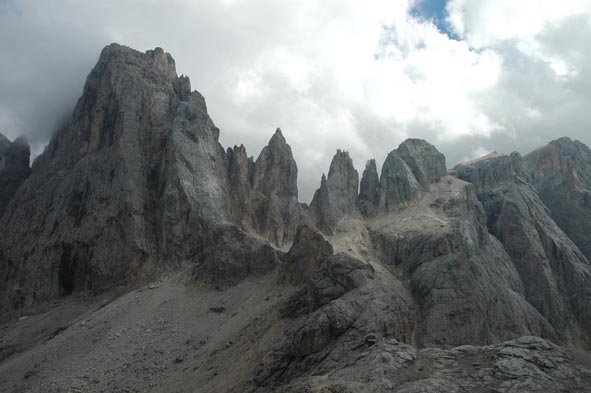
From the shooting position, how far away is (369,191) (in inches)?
4518

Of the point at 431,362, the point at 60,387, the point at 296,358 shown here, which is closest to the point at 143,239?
the point at 60,387

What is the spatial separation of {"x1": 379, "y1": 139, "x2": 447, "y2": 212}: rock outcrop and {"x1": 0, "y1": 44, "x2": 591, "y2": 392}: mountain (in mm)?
534

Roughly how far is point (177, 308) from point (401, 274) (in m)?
36.8

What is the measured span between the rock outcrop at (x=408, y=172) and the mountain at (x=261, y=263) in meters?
0.53

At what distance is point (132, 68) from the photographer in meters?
94.3

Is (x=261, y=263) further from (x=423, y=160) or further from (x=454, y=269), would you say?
(x=423, y=160)

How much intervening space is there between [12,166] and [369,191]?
272ft

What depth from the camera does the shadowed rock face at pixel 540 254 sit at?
313 feet

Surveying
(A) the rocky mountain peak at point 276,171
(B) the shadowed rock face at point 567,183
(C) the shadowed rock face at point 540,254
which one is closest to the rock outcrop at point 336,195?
(A) the rocky mountain peak at point 276,171

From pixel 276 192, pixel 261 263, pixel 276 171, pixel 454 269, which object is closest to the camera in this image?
pixel 454 269

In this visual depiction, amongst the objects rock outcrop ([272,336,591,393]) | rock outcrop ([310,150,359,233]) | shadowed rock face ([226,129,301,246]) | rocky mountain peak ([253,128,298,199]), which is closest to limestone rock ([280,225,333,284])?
rock outcrop ([272,336,591,393])

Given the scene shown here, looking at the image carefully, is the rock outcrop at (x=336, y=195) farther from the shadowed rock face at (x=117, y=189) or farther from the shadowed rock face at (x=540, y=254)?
the shadowed rock face at (x=540, y=254)

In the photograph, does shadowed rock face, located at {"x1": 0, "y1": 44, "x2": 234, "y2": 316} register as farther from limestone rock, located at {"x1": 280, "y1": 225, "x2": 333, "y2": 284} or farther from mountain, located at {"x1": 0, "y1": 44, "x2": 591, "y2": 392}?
limestone rock, located at {"x1": 280, "y1": 225, "x2": 333, "y2": 284}

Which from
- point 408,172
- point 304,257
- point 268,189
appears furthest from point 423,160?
point 304,257
